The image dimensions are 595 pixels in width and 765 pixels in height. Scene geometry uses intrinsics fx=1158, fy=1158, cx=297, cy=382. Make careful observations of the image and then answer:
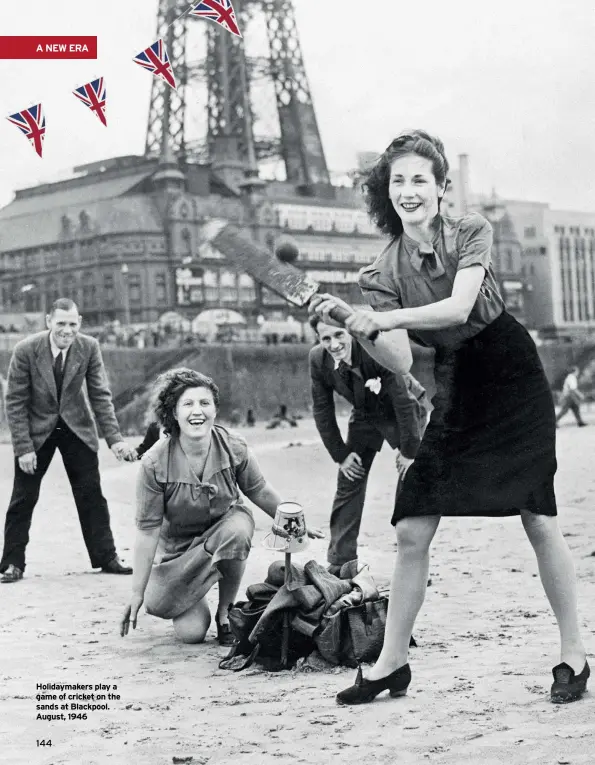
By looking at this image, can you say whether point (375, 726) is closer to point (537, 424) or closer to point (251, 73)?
point (537, 424)

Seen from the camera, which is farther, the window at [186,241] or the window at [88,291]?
the window at [186,241]

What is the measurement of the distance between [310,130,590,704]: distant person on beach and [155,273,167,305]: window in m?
54.9

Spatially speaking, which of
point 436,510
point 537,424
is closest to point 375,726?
point 436,510

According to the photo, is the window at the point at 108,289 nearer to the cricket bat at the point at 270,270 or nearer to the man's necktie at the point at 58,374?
the man's necktie at the point at 58,374

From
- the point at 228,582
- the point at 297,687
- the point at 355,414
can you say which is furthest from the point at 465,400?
the point at 355,414

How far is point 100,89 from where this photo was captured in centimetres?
828

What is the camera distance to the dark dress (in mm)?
3439

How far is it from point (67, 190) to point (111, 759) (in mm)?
68533

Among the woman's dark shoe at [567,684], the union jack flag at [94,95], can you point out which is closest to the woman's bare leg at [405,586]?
the woman's dark shoe at [567,684]

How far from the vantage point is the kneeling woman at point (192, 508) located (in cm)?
464

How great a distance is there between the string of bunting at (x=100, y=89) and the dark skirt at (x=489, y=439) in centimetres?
535

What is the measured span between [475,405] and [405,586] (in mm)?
594

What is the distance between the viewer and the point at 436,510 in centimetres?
345

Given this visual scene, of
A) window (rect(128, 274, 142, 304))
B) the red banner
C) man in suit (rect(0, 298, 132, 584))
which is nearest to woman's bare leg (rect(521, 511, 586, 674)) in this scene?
man in suit (rect(0, 298, 132, 584))
